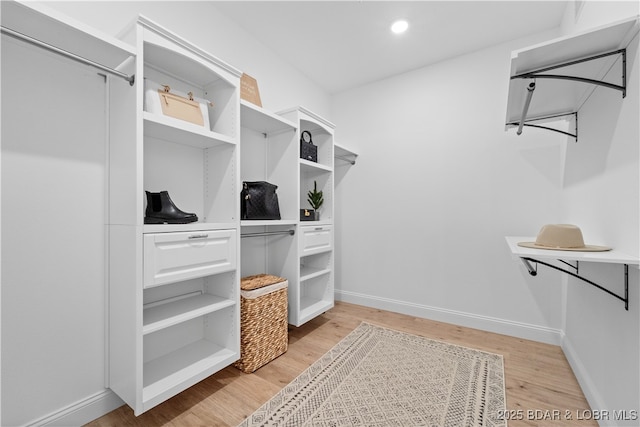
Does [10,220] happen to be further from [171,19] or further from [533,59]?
[533,59]

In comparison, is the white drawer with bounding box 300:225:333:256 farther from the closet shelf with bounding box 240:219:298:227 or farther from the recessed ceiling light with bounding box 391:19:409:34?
the recessed ceiling light with bounding box 391:19:409:34

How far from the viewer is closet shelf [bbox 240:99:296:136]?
1.90 meters

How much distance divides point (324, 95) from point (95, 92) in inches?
94.8

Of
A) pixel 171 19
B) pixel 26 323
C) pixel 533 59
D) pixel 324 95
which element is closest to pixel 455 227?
pixel 533 59

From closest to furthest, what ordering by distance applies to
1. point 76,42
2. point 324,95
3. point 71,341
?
point 76,42
point 71,341
point 324,95

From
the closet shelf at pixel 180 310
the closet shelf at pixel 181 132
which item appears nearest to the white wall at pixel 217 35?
the closet shelf at pixel 181 132

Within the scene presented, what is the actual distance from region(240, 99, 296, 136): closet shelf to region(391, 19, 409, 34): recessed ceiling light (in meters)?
1.15

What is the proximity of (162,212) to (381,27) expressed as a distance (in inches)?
85.4

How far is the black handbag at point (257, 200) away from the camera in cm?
195

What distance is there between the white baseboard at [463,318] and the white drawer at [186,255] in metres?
1.93

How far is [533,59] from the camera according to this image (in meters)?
1.26

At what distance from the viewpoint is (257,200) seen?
6.53ft

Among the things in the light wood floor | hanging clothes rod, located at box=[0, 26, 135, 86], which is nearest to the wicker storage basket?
the light wood floor

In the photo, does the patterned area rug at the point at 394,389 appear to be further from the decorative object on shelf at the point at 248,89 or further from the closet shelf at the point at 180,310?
the decorative object on shelf at the point at 248,89
